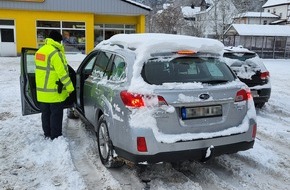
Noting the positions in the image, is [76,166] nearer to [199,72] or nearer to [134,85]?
[134,85]

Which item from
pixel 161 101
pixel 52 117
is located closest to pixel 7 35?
pixel 52 117

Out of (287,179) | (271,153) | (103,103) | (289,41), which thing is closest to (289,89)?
(271,153)

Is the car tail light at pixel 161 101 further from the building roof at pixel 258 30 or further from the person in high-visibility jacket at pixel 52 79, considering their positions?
the building roof at pixel 258 30

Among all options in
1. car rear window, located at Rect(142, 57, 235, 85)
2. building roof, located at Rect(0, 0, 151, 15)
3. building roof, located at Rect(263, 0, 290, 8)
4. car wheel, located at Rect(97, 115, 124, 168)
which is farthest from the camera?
building roof, located at Rect(263, 0, 290, 8)

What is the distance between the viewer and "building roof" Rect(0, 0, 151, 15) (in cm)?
2442

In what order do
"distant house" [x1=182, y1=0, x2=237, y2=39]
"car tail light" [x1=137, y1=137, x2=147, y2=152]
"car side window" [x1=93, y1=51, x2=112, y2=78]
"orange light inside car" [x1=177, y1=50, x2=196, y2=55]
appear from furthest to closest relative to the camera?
"distant house" [x1=182, y1=0, x2=237, y2=39], "car side window" [x1=93, y1=51, x2=112, y2=78], "orange light inside car" [x1=177, y1=50, x2=196, y2=55], "car tail light" [x1=137, y1=137, x2=147, y2=152]

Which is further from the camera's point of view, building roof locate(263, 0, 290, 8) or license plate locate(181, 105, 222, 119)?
building roof locate(263, 0, 290, 8)

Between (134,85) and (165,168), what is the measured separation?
4.48 feet

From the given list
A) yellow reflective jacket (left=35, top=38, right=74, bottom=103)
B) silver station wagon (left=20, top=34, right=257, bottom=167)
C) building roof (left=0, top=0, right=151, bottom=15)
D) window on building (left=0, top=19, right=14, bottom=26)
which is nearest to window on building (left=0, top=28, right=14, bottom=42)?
window on building (left=0, top=19, right=14, bottom=26)

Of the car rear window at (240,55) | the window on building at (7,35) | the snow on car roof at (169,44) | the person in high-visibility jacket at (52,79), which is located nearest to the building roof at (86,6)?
the window on building at (7,35)

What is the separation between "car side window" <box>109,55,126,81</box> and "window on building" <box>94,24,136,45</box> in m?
23.6

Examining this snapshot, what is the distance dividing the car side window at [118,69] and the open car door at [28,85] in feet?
4.93

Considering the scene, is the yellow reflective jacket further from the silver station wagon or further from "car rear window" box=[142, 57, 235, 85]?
"car rear window" box=[142, 57, 235, 85]

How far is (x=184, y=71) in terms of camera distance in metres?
4.16
